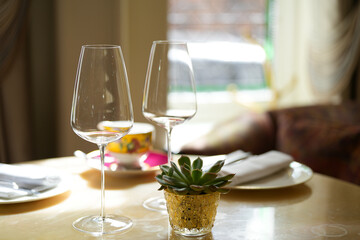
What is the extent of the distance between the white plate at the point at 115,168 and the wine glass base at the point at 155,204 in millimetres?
150

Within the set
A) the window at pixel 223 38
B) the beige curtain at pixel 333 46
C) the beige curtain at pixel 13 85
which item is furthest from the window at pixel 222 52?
the beige curtain at pixel 13 85

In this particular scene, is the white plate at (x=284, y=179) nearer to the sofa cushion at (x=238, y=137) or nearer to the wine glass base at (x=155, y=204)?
the wine glass base at (x=155, y=204)

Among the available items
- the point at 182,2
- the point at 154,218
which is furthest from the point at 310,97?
the point at 154,218

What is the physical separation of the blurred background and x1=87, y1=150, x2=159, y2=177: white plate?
3.39 feet

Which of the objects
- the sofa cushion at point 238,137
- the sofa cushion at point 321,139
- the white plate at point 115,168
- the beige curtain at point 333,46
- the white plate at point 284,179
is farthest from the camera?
the beige curtain at point 333,46

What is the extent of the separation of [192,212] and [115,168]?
17.7 inches

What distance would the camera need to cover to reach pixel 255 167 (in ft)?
3.82

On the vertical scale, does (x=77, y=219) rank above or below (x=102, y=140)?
below

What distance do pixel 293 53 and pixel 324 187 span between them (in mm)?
2670

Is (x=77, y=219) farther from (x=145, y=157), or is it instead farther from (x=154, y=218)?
(x=145, y=157)

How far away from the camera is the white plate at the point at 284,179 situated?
1121 mm

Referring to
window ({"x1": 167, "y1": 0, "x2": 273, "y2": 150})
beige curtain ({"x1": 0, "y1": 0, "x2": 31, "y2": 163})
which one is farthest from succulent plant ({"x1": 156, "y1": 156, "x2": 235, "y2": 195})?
window ({"x1": 167, "y1": 0, "x2": 273, "y2": 150})

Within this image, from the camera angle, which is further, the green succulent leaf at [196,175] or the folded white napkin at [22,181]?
the folded white napkin at [22,181]

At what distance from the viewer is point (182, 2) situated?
350cm
